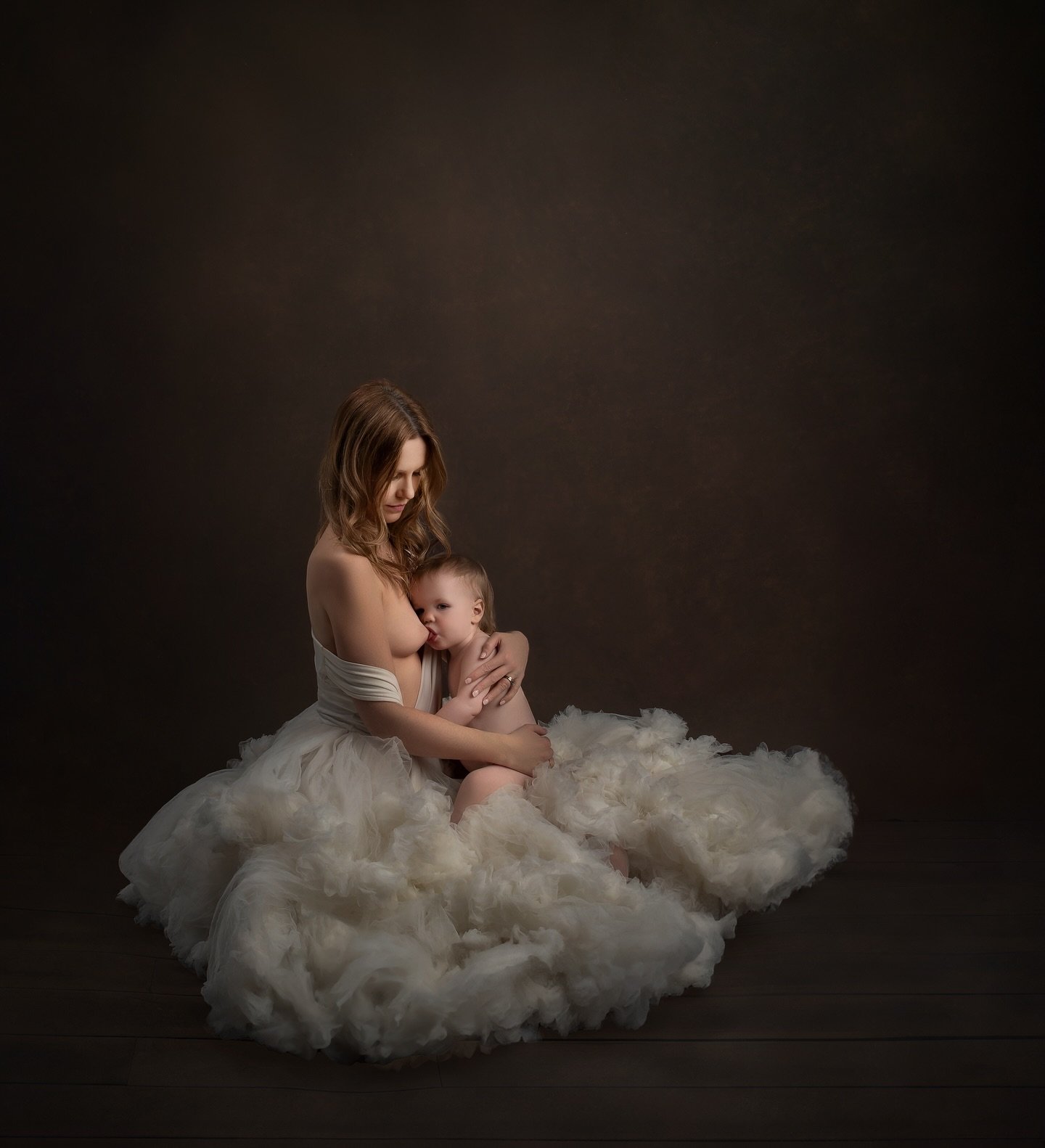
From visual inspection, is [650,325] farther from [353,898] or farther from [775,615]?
[353,898]

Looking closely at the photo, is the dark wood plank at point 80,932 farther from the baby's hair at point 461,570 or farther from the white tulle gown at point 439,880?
the baby's hair at point 461,570

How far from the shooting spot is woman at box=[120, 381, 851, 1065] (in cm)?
212

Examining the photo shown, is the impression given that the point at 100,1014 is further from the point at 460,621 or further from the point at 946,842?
the point at 946,842

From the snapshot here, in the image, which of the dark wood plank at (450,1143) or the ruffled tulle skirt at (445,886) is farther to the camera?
the ruffled tulle skirt at (445,886)

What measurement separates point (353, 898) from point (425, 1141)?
1.85 feet

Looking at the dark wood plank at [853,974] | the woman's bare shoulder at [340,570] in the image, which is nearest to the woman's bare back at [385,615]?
the woman's bare shoulder at [340,570]

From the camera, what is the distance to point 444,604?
108 inches

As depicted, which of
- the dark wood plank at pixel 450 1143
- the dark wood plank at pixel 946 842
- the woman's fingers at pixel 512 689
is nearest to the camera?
the dark wood plank at pixel 450 1143

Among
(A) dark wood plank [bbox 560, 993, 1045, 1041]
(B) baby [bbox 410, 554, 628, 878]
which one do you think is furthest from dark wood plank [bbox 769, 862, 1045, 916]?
(B) baby [bbox 410, 554, 628, 878]

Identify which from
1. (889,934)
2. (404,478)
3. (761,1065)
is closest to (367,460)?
(404,478)

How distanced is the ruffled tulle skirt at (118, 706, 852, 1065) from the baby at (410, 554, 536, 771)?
0.18m

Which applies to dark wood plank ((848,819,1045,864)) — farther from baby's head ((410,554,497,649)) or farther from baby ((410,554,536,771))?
baby's head ((410,554,497,649))

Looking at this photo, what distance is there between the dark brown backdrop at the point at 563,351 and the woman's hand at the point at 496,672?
0.98 metres

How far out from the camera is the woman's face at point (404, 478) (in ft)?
8.68
